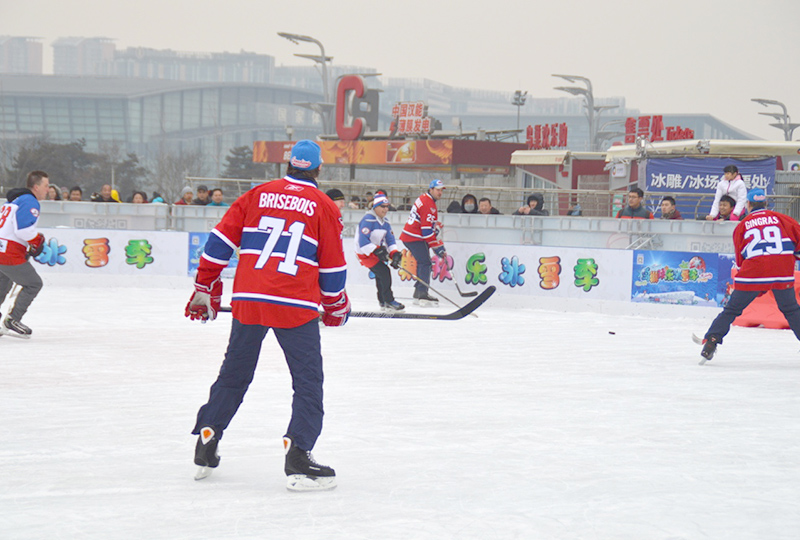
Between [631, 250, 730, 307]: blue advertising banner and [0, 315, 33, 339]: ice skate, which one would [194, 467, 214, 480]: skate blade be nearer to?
[0, 315, 33, 339]: ice skate

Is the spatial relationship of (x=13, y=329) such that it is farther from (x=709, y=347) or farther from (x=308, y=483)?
(x=709, y=347)

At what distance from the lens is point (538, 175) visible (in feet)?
100

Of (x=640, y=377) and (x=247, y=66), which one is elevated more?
(x=247, y=66)

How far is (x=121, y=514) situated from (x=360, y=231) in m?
7.45

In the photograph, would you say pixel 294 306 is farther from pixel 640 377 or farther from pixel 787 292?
pixel 787 292

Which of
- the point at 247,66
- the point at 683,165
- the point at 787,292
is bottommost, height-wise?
the point at 787,292

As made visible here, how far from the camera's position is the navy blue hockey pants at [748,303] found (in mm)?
7246

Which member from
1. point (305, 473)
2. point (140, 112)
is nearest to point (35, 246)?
point (305, 473)

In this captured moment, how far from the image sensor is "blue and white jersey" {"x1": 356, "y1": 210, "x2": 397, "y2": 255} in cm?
1051

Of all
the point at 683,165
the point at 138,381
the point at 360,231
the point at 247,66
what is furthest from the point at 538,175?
the point at 247,66

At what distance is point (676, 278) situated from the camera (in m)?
11.4

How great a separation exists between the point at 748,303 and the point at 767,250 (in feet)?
1.49

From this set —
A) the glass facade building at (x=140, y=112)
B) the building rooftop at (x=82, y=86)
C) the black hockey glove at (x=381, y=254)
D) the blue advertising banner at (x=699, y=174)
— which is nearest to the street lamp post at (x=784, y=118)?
the blue advertising banner at (x=699, y=174)

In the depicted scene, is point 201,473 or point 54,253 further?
point 54,253
